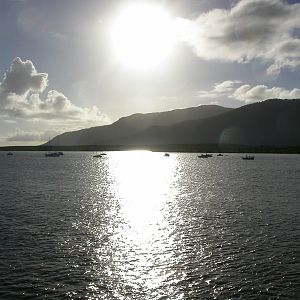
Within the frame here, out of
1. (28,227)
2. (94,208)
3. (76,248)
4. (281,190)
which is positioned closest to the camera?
(76,248)

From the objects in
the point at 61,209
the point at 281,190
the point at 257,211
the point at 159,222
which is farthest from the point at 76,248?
the point at 281,190

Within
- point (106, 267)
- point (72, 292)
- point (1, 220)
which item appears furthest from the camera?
point (1, 220)

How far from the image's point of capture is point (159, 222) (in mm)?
53281

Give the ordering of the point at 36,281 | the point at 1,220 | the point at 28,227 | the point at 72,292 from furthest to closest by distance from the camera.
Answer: the point at 1,220
the point at 28,227
the point at 36,281
the point at 72,292

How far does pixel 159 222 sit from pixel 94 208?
52.5ft

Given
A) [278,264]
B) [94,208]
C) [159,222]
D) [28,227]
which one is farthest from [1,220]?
[278,264]

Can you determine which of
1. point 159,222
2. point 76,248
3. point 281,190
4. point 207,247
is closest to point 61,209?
point 159,222

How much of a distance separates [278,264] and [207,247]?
306 inches

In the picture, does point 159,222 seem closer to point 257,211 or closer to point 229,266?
point 257,211

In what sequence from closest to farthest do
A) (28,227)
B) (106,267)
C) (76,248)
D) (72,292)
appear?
(72,292)
(106,267)
(76,248)
(28,227)

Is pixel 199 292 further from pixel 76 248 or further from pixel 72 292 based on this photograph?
pixel 76 248

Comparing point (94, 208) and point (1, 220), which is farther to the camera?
point (94, 208)

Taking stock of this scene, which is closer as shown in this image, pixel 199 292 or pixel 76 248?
pixel 199 292

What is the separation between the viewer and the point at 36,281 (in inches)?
1135
